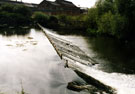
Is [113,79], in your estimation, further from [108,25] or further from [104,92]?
[108,25]

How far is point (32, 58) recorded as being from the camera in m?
Result: 17.5

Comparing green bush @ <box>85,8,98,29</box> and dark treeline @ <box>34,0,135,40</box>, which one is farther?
green bush @ <box>85,8,98,29</box>

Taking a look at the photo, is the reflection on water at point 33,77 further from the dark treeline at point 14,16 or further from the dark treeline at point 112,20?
the dark treeline at point 14,16

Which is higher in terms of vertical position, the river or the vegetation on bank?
the vegetation on bank

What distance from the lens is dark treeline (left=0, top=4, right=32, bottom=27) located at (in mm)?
53306

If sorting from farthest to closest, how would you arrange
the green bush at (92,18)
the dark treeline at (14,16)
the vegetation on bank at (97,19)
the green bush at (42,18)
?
the green bush at (42,18) < the dark treeline at (14,16) < the green bush at (92,18) < the vegetation on bank at (97,19)

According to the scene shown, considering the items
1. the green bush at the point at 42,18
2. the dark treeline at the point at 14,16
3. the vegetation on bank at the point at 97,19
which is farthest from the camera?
the green bush at the point at 42,18

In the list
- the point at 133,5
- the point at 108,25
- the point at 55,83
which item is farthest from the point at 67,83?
the point at 108,25

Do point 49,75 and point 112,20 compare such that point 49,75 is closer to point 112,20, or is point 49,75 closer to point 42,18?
point 112,20

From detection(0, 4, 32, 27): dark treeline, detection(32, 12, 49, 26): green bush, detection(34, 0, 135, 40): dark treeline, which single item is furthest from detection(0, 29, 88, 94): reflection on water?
detection(0, 4, 32, 27): dark treeline

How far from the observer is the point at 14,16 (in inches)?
2122

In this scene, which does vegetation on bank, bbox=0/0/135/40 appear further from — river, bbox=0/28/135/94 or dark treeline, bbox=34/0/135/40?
river, bbox=0/28/135/94

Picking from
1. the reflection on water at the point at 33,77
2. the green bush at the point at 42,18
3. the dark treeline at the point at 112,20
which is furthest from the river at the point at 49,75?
the green bush at the point at 42,18

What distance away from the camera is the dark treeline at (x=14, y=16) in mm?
53306
